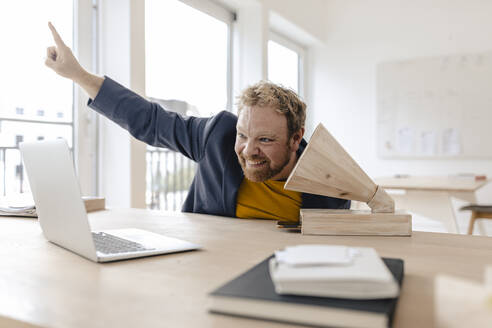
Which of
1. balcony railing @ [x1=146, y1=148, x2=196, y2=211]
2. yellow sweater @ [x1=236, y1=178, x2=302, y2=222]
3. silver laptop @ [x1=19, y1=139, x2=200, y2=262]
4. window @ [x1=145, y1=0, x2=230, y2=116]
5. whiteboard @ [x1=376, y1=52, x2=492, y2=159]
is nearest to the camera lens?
silver laptop @ [x1=19, y1=139, x2=200, y2=262]

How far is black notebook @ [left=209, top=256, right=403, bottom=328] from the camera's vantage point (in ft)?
1.79

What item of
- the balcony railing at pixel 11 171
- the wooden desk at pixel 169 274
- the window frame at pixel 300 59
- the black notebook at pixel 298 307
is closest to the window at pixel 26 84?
the balcony railing at pixel 11 171

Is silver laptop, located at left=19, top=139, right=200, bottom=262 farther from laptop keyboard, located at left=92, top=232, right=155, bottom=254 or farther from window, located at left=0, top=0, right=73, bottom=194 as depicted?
window, located at left=0, top=0, right=73, bottom=194

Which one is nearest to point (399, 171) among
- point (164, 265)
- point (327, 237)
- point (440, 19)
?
point (440, 19)

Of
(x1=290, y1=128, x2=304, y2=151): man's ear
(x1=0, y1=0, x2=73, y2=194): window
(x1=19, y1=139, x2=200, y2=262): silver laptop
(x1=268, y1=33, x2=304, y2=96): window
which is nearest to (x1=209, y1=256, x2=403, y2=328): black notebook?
(x1=19, y1=139, x2=200, y2=262): silver laptop

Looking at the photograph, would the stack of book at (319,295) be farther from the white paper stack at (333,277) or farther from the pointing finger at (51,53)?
the pointing finger at (51,53)

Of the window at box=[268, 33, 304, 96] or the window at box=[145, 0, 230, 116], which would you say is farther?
the window at box=[268, 33, 304, 96]

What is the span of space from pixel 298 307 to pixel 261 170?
1.01 meters

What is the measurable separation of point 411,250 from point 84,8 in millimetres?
2290

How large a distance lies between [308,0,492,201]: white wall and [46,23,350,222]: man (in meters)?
3.43

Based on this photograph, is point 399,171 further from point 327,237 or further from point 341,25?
point 327,237

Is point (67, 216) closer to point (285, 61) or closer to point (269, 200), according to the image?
point (269, 200)

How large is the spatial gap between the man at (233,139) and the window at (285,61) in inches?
113

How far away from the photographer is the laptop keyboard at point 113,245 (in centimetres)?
98
